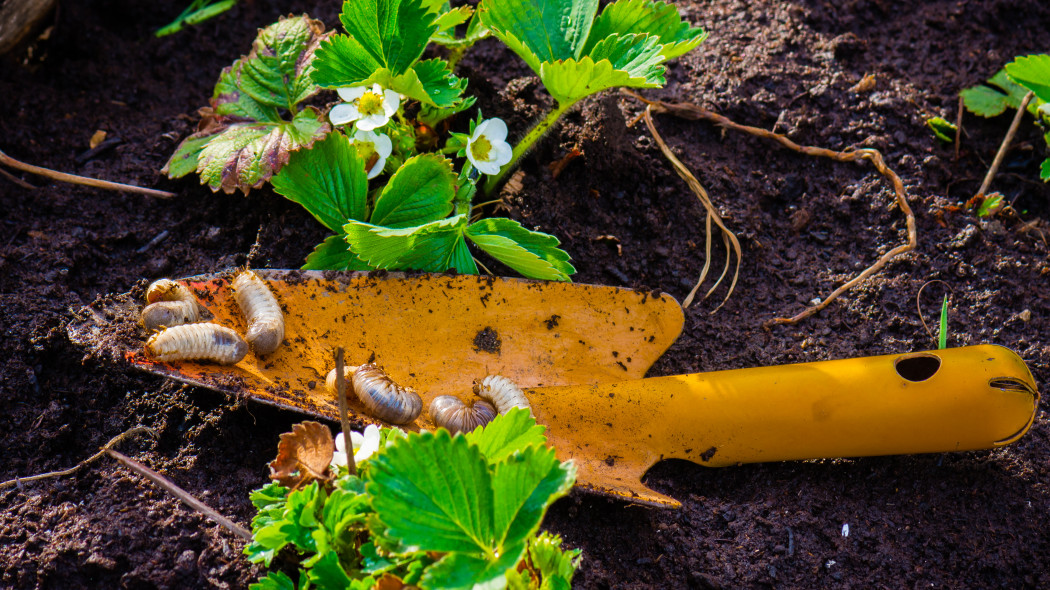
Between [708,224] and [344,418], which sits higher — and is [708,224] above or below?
below

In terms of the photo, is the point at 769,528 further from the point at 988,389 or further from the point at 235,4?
the point at 235,4

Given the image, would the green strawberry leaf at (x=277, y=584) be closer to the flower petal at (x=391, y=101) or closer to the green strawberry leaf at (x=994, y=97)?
the flower petal at (x=391, y=101)

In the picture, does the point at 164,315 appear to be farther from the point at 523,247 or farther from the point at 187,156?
the point at 523,247

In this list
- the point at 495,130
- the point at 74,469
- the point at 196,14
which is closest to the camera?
the point at 74,469

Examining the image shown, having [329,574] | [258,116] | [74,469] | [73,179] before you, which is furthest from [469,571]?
[73,179]

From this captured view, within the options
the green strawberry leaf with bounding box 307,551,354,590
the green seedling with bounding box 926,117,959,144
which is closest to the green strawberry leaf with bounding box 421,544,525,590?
the green strawberry leaf with bounding box 307,551,354,590

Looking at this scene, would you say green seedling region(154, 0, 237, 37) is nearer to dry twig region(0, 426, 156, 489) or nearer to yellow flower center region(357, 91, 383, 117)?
yellow flower center region(357, 91, 383, 117)
